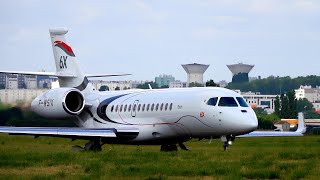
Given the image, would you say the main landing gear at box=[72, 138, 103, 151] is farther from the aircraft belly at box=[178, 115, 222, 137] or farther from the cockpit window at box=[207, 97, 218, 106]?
the cockpit window at box=[207, 97, 218, 106]

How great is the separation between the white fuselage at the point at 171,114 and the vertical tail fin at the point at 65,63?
1.92 m

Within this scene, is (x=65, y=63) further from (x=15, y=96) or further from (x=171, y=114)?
(x=15, y=96)

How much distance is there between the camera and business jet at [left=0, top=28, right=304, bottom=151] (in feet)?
128

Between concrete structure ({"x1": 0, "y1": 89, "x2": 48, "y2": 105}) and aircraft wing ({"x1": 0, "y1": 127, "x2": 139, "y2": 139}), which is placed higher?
concrete structure ({"x1": 0, "y1": 89, "x2": 48, "y2": 105})

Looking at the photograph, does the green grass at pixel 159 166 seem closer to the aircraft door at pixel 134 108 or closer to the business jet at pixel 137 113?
the business jet at pixel 137 113

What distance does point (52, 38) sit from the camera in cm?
4903

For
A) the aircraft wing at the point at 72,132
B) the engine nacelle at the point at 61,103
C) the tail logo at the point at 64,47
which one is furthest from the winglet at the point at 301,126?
the tail logo at the point at 64,47

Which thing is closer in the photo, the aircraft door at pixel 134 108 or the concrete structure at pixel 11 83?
the aircraft door at pixel 134 108

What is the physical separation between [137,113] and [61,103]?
12.7 ft

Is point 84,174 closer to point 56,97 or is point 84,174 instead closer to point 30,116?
point 56,97

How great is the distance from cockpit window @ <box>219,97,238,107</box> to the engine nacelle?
8.39 metres

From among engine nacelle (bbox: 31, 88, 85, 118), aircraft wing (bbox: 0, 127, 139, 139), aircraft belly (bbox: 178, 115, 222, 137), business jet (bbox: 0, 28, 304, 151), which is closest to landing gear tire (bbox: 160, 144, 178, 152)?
business jet (bbox: 0, 28, 304, 151)

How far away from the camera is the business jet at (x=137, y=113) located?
39062 mm

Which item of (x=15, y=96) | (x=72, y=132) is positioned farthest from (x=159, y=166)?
(x=15, y=96)
